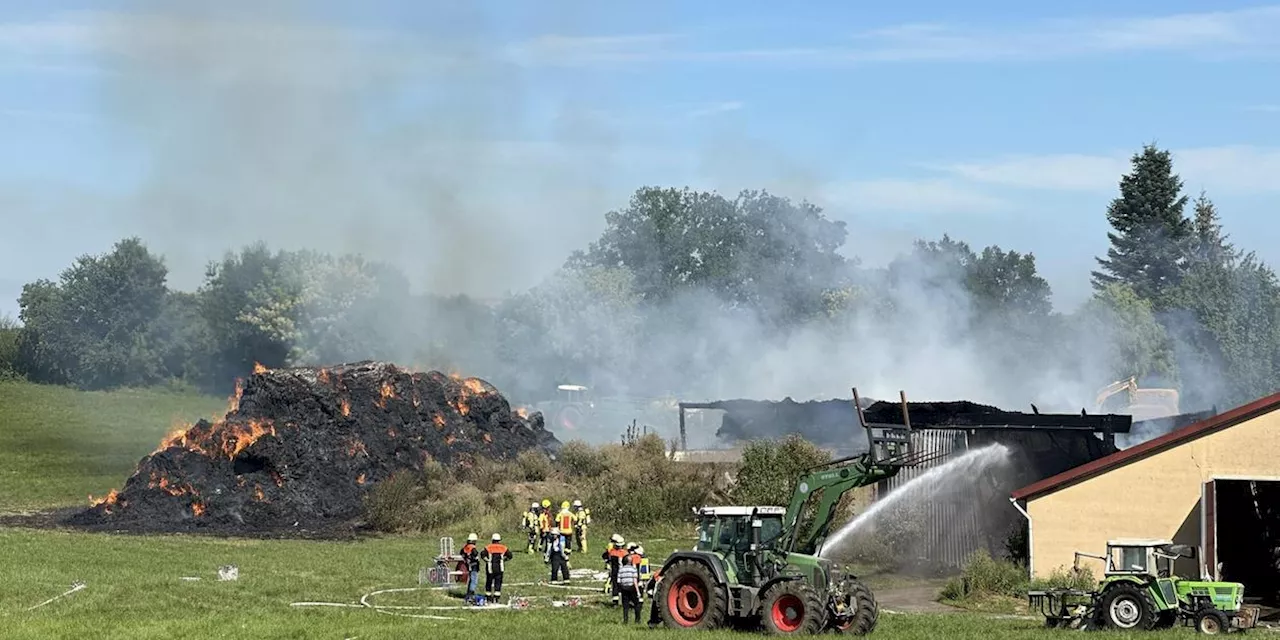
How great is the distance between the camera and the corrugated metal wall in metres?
34.9

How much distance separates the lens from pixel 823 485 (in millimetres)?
24906

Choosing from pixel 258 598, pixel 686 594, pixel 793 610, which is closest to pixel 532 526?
pixel 258 598

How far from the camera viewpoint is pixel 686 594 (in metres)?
24.4

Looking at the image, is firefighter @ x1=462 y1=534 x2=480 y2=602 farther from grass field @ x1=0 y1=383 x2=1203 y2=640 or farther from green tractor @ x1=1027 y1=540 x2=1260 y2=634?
green tractor @ x1=1027 y1=540 x2=1260 y2=634

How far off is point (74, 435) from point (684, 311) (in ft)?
101

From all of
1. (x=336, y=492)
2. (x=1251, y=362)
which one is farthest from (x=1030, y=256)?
(x=336, y=492)

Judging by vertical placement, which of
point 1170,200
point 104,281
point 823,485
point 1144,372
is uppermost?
point 1170,200

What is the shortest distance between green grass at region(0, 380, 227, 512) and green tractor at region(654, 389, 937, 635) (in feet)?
103

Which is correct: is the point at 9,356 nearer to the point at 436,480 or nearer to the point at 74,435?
the point at 74,435

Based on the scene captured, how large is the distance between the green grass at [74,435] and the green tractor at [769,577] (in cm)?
3136

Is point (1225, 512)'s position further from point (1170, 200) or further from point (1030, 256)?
point (1170, 200)

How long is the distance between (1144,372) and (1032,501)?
139 feet

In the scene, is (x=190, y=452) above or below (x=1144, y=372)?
below

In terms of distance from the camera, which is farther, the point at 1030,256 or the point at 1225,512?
the point at 1030,256
